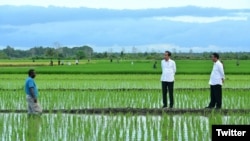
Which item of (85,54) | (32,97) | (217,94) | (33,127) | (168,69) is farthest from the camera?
(85,54)

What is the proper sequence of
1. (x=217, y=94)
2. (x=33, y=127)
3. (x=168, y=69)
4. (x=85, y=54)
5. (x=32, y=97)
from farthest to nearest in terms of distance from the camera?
(x=85, y=54) < (x=168, y=69) < (x=217, y=94) < (x=32, y=97) < (x=33, y=127)

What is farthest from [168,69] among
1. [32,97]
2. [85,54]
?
[85,54]

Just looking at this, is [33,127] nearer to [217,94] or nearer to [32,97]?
[32,97]

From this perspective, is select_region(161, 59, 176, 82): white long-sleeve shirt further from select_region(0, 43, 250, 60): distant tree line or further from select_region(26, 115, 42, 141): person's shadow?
select_region(0, 43, 250, 60): distant tree line

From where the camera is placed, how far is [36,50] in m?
124

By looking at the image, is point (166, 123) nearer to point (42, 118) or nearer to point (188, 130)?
point (188, 130)

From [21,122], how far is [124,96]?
6194mm

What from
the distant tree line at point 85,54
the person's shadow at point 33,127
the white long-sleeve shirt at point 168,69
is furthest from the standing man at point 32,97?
the distant tree line at point 85,54

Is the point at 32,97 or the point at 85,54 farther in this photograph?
the point at 85,54

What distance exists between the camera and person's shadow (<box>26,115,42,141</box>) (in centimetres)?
916

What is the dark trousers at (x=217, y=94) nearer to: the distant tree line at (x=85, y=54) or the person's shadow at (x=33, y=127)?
the person's shadow at (x=33, y=127)

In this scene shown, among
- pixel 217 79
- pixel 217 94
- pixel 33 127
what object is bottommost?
pixel 33 127

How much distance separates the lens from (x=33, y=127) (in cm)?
1021

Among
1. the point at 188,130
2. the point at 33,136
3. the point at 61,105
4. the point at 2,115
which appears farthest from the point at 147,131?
the point at 61,105
